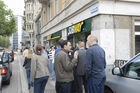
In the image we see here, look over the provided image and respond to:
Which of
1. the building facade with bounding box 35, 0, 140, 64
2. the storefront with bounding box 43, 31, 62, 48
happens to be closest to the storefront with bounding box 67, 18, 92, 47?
the building facade with bounding box 35, 0, 140, 64

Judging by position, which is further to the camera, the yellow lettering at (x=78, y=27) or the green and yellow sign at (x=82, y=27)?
the yellow lettering at (x=78, y=27)

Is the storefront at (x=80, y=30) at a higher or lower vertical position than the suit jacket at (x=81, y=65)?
higher

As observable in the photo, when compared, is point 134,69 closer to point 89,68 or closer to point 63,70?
point 89,68

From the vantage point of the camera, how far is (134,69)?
127 inches

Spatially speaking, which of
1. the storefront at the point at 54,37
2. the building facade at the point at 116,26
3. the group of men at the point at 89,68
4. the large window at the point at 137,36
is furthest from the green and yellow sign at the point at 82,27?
the group of men at the point at 89,68

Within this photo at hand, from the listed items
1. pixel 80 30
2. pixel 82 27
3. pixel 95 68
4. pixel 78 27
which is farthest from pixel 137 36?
pixel 95 68

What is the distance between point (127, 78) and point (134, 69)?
22 centimetres

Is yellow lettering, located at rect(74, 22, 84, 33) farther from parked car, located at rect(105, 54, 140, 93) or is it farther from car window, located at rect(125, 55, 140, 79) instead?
car window, located at rect(125, 55, 140, 79)

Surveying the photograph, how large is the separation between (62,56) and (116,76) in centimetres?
123

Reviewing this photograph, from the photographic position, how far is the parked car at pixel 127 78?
119 inches

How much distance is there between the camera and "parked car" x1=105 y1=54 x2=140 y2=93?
304 centimetres

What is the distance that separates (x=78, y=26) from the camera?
38.5 ft

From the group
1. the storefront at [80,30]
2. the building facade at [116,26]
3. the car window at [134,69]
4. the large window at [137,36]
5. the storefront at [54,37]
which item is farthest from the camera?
the storefront at [54,37]

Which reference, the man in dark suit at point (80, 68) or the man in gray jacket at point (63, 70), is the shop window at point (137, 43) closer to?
the man in dark suit at point (80, 68)
